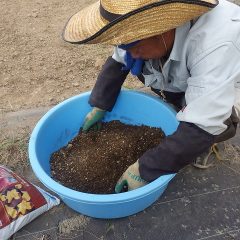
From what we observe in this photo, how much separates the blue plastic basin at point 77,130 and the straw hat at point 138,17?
1.76 ft

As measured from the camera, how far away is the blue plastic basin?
1362 millimetres

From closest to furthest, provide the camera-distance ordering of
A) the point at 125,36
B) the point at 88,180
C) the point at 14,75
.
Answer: the point at 125,36 → the point at 88,180 → the point at 14,75

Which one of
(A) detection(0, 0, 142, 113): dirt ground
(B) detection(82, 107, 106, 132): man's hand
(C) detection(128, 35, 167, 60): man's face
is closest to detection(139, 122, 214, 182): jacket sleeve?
(C) detection(128, 35, 167, 60): man's face

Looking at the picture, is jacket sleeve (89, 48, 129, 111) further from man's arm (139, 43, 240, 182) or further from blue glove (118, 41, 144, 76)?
man's arm (139, 43, 240, 182)

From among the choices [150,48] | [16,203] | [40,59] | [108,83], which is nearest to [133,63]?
[108,83]

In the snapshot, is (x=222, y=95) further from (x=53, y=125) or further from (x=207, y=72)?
(x=53, y=125)

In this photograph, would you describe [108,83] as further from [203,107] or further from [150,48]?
[203,107]

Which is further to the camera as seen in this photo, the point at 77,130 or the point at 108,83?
the point at 77,130

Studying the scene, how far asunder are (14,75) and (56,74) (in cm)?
28

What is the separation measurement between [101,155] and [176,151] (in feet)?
1.66

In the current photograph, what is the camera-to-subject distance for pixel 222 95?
1.24m

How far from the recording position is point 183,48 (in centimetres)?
133

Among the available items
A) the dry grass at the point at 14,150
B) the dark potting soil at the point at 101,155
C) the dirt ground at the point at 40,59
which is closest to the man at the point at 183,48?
the dark potting soil at the point at 101,155

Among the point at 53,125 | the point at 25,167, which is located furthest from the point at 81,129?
the point at 25,167
